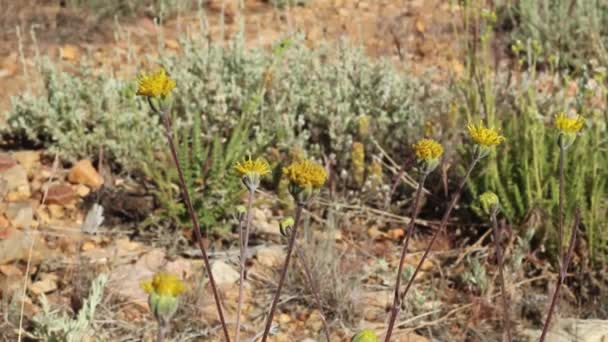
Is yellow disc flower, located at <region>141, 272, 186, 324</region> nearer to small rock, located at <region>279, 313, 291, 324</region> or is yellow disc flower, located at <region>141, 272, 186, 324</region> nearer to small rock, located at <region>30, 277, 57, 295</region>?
small rock, located at <region>279, 313, 291, 324</region>

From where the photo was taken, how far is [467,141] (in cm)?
328

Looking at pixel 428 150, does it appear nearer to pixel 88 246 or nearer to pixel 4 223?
pixel 88 246

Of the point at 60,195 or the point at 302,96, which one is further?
the point at 302,96

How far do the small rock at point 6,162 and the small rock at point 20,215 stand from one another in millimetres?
299

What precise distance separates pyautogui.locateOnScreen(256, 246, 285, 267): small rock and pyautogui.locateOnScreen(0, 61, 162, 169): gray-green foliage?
63 centimetres

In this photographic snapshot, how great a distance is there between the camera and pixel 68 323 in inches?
92.2

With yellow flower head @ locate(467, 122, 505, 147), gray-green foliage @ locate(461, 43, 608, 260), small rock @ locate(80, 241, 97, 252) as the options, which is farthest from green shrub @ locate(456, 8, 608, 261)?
small rock @ locate(80, 241, 97, 252)

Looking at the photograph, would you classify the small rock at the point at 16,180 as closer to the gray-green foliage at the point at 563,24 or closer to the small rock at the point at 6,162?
the small rock at the point at 6,162

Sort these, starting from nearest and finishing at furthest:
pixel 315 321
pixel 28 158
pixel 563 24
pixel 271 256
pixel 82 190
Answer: pixel 315 321 < pixel 271 256 < pixel 82 190 < pixel 28 158 < pixel 563 24

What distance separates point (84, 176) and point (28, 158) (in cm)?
32

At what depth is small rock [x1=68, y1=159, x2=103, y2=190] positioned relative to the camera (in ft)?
10.9

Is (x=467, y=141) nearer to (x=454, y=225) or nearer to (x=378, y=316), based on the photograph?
(x=454, y=225)

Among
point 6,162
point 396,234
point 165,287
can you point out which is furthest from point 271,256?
point 165,287

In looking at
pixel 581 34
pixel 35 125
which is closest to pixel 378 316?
pixel 35 125
